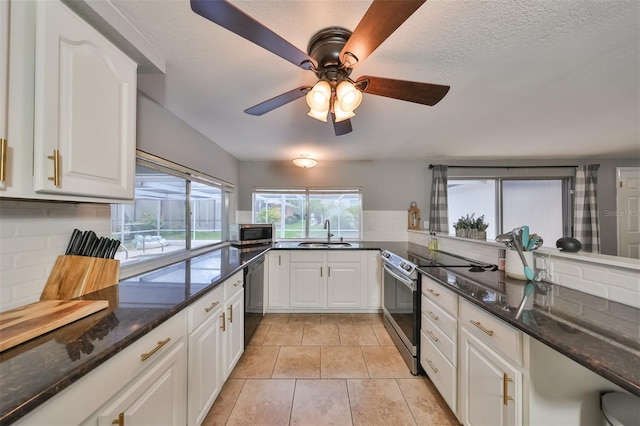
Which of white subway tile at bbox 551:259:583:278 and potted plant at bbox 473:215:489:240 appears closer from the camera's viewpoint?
white subway tile at bbox 551:259:583:278

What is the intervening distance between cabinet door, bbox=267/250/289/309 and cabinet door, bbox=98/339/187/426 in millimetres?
1871

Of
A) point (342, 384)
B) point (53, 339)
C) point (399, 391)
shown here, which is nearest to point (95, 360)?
point (53, 339)

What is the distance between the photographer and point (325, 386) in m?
1.80

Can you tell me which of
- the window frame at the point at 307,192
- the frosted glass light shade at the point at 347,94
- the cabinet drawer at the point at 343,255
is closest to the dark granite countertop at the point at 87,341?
the frosted glass light shade at the point at 347,94

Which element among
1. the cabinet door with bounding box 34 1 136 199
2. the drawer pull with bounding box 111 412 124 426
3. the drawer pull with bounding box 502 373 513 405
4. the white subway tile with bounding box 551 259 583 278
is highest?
the cabinet door with bounding box 34 1 136 199

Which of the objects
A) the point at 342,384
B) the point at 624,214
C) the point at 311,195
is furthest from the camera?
the point at 311,195

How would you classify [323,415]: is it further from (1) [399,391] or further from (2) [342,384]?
(1) [399,391]

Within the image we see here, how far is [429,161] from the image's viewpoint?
12.3 ft

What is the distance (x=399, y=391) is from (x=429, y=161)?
3146 mm

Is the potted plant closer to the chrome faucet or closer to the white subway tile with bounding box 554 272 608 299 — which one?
the white subway tile with bounding box 554 272 608 299

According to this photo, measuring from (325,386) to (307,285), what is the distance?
4.34ft

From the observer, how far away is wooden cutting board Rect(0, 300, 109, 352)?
0.75 m

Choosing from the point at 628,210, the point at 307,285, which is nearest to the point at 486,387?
the point at 307,285

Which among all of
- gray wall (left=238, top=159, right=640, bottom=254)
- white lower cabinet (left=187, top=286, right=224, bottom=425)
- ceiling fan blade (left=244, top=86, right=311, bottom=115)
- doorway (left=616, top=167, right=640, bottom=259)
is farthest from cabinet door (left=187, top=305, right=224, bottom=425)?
doorway (left=616, top=167, right=640, bottom=259)
